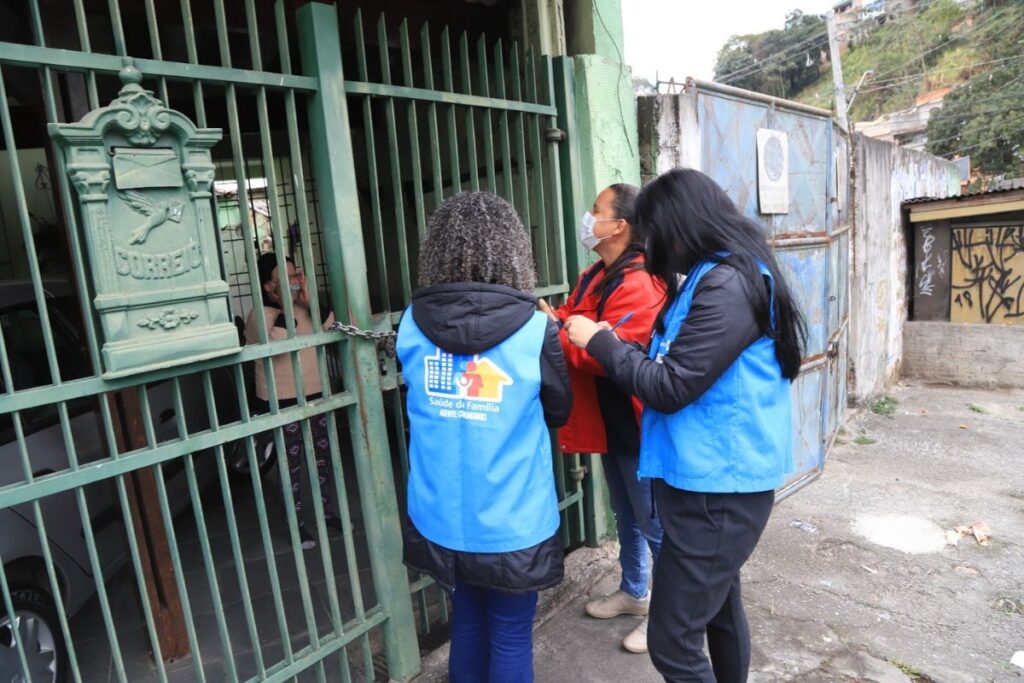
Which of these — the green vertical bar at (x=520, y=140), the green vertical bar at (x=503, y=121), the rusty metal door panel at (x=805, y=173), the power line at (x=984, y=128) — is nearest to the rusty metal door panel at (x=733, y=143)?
the rusty metal door panel at (x=805, y=173)

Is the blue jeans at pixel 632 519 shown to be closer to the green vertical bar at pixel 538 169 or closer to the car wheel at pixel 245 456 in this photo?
the green vertical bar at pixel 538 169

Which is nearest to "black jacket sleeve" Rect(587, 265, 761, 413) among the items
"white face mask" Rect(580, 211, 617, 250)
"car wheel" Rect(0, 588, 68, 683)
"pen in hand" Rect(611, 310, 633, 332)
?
"pen in hand" Rect(611, 310, 633, 332)

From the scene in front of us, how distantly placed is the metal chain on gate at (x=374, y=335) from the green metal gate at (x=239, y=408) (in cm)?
4

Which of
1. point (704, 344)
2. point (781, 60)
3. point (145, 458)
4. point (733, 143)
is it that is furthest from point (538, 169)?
point (781, 60)

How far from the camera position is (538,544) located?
73.2 inches

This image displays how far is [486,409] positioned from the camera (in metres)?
1.78

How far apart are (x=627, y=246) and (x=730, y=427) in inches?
36.5

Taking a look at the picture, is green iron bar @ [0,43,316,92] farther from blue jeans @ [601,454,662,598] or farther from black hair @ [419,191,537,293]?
A: blue jeans @ [601,454,662,598]

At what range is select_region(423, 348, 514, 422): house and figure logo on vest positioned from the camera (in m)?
1.77

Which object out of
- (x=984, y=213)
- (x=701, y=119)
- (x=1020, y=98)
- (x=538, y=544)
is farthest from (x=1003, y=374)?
(x=1020, y=98)

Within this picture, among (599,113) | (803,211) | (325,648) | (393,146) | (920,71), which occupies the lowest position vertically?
(325,648)

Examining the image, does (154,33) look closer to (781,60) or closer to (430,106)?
(430,106)

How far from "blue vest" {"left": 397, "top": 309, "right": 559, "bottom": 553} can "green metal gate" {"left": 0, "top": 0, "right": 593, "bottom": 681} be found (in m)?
0.54

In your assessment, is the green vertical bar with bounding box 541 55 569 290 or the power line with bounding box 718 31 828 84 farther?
the power line with bounding box 718 31 828 84
